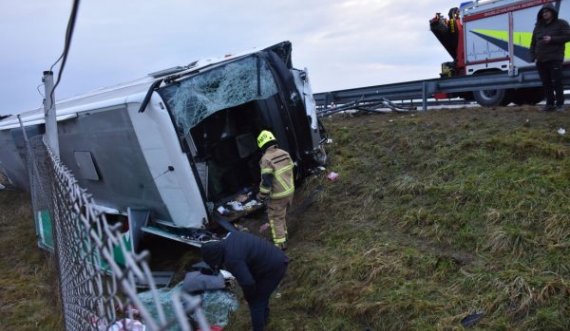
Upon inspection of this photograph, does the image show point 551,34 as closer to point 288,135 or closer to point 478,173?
point 478,173

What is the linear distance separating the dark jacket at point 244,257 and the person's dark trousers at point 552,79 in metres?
4.89

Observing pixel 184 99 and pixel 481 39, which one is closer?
pixel 184 99

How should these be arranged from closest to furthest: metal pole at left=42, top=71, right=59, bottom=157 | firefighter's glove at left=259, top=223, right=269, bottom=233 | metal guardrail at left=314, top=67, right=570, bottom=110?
metal pole at left=42, top=71, right=59, bottom=157 → firefighter's glove at left=259, top=223, right=269, bottom=233 → metal guardrail at left=314, top=67, right=570, bottom=110

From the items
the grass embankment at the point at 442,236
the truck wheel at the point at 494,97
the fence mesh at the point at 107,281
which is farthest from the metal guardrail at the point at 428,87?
the fence mesh at the point at 107,281

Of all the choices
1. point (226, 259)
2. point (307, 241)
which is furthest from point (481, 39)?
point (226, 259)

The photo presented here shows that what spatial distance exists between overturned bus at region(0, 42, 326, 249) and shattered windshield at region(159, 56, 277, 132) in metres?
0.01

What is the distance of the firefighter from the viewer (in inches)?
233

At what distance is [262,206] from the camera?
6.80 metres

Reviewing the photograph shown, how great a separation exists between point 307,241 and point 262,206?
1091mm

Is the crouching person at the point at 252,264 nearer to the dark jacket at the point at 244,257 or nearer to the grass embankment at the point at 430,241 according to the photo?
the dark jacket at the point at 244,257

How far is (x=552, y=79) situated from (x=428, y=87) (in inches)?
104

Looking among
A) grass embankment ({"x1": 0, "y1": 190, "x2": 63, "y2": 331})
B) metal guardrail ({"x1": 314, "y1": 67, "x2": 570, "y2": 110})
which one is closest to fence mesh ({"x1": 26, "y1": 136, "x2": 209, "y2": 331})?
grass embankment ({"x1": 0, "y1": 190, "x2": 63, "y2": 331})

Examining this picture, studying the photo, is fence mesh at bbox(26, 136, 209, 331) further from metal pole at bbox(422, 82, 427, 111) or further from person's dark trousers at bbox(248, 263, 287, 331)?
metal pole at bbox(422, 82, 427, 111)

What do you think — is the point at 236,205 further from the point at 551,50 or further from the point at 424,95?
the point at 551,50
